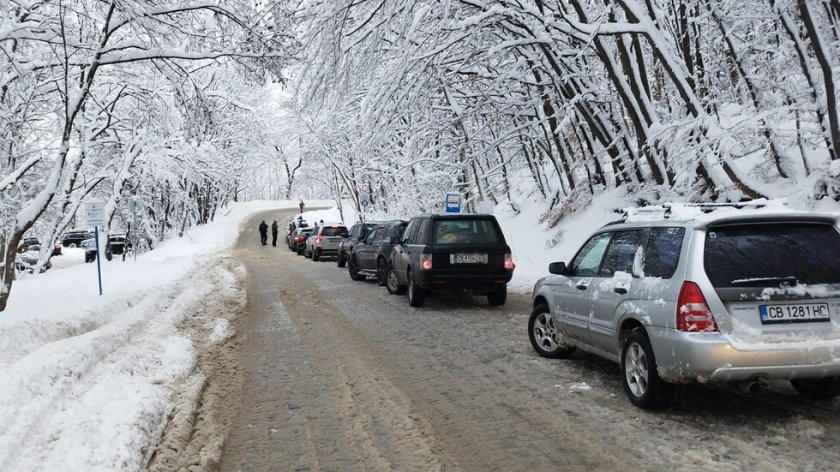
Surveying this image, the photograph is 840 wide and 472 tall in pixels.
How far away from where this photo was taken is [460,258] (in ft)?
36.9

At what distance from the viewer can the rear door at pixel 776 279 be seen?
4566 millimetres

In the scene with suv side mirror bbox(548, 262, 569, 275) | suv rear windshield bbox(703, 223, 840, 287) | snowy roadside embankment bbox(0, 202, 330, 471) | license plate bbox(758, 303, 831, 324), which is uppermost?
suv rear windshield bbox(703, 223, 840, 287)

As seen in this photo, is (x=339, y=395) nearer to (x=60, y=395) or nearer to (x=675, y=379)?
(x=60, y=395)

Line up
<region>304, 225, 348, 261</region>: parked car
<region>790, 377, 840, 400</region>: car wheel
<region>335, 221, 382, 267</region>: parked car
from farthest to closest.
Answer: <region>304, 225, 348, 261</region>: parked car < <region>335, 221, 382, 267</region>: parked car < <region>790, 377, 840, 400</region>: car wheel

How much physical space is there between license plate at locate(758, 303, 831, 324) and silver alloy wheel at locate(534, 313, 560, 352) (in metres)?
2.74

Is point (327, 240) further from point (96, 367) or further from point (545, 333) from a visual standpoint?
point (545, 333)

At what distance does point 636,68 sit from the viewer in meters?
12.9

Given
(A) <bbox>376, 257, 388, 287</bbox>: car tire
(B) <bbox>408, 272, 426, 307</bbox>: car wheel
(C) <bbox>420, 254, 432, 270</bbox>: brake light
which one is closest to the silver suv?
(C) <bbox>420, 254, 432, 270</bbox>: brake light

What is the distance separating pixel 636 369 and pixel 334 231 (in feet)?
78.8

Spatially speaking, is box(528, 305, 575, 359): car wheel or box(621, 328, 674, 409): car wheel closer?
box(621, 328, 674, 409): car wheel

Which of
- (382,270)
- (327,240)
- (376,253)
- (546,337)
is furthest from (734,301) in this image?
(327,240)

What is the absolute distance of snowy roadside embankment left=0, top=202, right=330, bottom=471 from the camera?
4473 mm

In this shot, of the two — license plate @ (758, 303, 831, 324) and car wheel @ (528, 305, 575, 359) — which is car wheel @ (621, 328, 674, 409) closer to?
license plate @ (758, 303, 831, 324)

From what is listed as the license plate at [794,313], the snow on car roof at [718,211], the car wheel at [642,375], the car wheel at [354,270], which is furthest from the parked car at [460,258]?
the license plate at [794,313]
